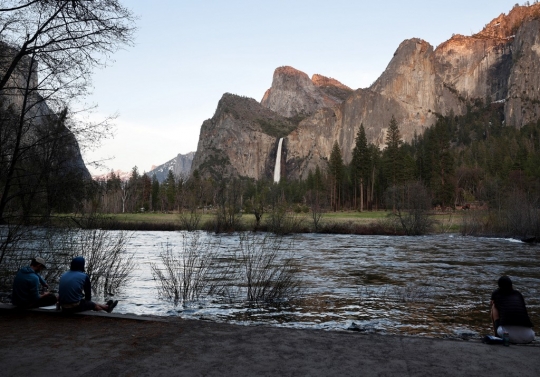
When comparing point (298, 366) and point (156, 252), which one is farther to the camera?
point (156, 252)

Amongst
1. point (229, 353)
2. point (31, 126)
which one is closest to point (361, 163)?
point (31, 126)

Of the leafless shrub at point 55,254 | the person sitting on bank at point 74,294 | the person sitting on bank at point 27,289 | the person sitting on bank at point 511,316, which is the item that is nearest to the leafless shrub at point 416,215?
the leafless shrub at point 55,254

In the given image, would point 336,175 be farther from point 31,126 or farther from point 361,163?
point 31,126

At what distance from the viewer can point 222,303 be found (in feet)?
45.9

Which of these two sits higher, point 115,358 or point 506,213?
point 506,213

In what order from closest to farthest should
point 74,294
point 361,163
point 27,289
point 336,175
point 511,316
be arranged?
1. point 511,316
2. point 74,294
3. point 27,289
4. point 361,163
5. point 336,175

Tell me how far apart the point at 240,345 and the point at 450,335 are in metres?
5.95

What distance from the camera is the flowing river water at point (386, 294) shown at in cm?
1176

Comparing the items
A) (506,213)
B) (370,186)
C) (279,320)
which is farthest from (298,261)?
(370,186)

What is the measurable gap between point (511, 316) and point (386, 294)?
8.34 metres

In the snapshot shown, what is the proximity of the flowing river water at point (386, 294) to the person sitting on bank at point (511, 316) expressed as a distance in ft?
6.93

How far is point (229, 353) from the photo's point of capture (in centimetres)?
638

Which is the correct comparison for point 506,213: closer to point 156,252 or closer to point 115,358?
point 156,252

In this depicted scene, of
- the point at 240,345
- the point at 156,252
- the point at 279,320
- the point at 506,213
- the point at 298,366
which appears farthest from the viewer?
the point at 506,213
